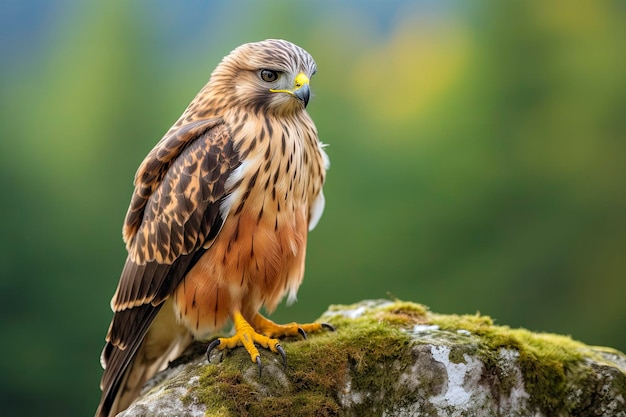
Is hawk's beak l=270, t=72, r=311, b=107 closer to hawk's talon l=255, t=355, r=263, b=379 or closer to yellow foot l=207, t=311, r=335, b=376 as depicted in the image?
yellow foot l=207, t=311, r=335, b=376

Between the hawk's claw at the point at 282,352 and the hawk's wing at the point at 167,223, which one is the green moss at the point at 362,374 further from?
the hawk's wing at the point at 167,223

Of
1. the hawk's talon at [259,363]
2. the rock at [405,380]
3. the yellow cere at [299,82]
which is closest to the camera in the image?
the rock at [405,380]

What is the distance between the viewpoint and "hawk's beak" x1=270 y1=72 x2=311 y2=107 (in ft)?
8.99

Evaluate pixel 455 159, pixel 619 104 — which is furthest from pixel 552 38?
pixel 455 159

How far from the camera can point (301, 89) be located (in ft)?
9.02

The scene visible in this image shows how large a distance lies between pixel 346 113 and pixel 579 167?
1.79m

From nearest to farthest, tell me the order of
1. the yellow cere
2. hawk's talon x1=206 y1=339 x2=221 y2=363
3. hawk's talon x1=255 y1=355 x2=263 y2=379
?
hawk's talon x1=255 y1=355 x2=263 y2=379
hawk's talon x1=206 y1=339 x2=221 y2=363
the yellow cere

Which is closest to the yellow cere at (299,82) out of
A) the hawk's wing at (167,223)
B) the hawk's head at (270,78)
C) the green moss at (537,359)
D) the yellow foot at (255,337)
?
the hawk's head at (270,78)

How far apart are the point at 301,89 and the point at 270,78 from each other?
16cm

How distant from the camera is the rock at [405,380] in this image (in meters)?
2.41

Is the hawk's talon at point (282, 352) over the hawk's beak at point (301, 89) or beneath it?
beneath

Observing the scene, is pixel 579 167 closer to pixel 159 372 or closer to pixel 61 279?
pixel 159 372

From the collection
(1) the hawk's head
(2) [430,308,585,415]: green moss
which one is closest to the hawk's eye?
(1) the hawk's head

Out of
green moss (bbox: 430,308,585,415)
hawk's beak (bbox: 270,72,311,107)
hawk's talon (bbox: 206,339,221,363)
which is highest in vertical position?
hawk's beak (bbox: 270,72,311,107)
